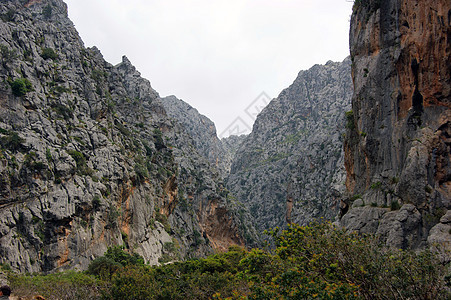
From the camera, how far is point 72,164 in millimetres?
46812

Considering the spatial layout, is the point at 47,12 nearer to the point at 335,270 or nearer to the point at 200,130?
the point at 335,270

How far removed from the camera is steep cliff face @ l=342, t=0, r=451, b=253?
26562 mm

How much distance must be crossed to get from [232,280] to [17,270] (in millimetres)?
22454

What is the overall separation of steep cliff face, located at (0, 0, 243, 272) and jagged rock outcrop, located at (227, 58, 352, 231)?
1104 inches

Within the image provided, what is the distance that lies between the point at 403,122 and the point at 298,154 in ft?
280

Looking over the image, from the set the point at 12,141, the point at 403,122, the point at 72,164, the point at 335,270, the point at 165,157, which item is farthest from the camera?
the point at 165,157

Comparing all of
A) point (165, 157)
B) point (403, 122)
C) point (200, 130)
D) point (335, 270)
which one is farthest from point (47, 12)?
point (200, 130)

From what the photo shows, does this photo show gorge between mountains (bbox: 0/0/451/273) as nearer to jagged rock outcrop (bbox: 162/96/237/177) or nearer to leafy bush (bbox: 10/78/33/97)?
leafy bush (bbox: 10/78/33/97)

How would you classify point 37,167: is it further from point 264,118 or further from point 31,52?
point 264,118

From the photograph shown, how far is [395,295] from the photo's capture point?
489 inches

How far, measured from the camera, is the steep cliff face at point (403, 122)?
26562mm

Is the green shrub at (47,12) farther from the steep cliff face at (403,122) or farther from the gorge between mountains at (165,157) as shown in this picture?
the steep cliff face at (403,122)

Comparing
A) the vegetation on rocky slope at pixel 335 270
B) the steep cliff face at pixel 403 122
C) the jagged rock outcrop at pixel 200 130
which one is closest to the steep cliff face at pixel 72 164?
the vegetation on rocky slope at pixel 335 270

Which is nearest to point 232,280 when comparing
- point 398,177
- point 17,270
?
point 398,177
